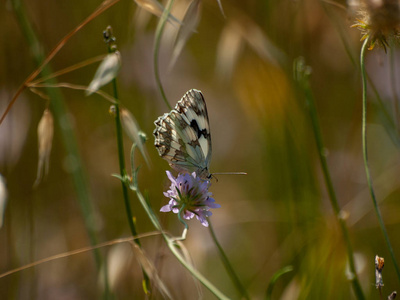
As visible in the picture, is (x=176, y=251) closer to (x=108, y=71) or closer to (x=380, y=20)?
(x=108, y=71)

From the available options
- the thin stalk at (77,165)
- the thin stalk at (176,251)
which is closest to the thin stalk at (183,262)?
the thin stalk at (176,251)

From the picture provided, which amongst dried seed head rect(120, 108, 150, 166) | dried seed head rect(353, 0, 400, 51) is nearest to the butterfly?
dried seed head rect(120, 108, 150, 166)

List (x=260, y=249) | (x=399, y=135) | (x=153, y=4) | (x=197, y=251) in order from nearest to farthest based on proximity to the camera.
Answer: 1. (x=153, y=4)
2. (x=399, y=135)
3. (x=197, y=251)
4. (x=260, y=249)

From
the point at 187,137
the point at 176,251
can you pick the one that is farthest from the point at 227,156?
the point at 176,251

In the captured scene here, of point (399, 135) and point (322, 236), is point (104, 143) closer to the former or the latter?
point (322, 236)

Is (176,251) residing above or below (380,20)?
below

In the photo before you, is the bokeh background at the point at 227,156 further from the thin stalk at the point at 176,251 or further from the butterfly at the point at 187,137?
the thin stalk at the point at 176,251

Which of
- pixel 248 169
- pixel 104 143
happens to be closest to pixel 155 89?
pixel 104 143

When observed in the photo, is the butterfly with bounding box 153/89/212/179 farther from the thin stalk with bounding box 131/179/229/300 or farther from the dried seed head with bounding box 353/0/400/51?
the dried seed head with bounding box 353/0/400/51
